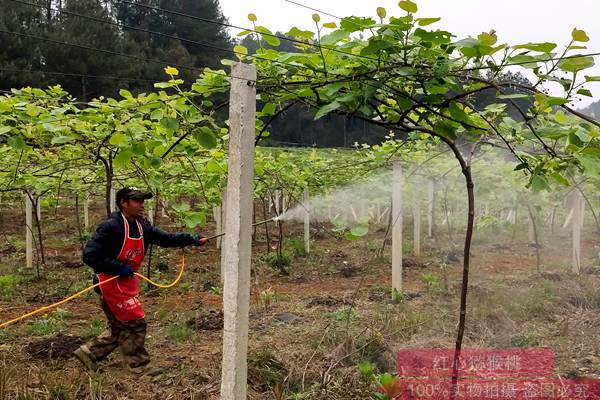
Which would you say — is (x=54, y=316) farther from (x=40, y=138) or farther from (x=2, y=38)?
(x=2, y=38)

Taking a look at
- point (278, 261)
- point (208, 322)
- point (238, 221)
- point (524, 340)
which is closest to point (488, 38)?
point (238, 221)

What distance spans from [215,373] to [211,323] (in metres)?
2.22

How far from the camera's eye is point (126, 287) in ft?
14.9

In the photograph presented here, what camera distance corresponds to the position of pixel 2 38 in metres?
21.6

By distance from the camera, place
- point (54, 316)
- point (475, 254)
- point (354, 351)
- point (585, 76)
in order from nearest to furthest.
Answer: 1. point (585, 76)
2. point (354, 351)
3. point (54, 316)
4. point (475, 254)

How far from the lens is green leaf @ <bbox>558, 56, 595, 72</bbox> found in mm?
2025

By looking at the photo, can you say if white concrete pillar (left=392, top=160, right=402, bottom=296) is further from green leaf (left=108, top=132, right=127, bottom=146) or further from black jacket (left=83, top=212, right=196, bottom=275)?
green leaf (left=108, top=132, right=127, bottom=146)

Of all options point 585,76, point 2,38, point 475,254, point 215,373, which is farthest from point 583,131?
point 2,38

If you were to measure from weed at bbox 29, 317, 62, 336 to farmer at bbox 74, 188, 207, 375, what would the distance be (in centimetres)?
184

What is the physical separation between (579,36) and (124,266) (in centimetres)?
367

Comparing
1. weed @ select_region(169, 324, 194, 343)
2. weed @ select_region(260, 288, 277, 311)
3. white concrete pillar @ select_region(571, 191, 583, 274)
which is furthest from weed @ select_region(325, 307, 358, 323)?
white concrete pillar @ select_region(571, 191, 583, 274)

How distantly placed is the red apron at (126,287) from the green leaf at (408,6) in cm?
325

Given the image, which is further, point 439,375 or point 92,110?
point 439,375

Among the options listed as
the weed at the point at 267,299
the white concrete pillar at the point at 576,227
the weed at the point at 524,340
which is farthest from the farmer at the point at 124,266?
the white concrete pillar at the point at 576,227
